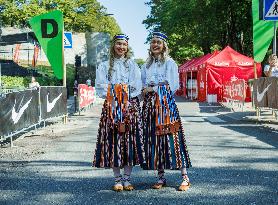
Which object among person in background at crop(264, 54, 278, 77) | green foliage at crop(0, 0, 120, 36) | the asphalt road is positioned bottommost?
the asphalt road

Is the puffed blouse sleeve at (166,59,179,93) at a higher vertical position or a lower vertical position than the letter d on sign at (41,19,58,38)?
lower

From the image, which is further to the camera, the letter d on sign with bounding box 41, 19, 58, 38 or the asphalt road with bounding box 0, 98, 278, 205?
the letter d on sign with bounding box 41, 19, 58, 38

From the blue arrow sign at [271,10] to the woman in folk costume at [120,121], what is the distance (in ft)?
27.2

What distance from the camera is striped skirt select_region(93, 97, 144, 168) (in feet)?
17.9

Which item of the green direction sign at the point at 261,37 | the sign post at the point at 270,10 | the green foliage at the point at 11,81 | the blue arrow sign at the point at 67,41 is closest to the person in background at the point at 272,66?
the green direction sign at the point at 261,37

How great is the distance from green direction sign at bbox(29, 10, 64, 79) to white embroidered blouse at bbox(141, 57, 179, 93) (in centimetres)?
921

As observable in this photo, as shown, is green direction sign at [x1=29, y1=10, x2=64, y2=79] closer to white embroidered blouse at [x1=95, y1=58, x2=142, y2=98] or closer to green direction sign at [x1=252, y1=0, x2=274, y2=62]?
green direction sign at [x1=252, y1=0, x2=274, y2=62]

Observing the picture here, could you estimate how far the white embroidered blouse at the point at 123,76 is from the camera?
5559 mm

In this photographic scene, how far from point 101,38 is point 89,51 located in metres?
2.08

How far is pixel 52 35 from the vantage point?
47.6 feet

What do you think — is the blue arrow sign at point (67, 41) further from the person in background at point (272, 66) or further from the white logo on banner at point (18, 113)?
the person in background at point (272, 66)

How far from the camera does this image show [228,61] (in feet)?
94.0

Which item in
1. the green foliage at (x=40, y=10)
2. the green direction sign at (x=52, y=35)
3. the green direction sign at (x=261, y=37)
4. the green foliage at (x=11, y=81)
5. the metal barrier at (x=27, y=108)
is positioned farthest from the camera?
the green foliage at (x=40, y=10)

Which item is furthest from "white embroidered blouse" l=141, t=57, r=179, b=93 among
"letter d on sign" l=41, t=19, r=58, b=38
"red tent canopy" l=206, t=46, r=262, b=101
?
"red tent canopy" l=206, t=46, r=262, b=101
